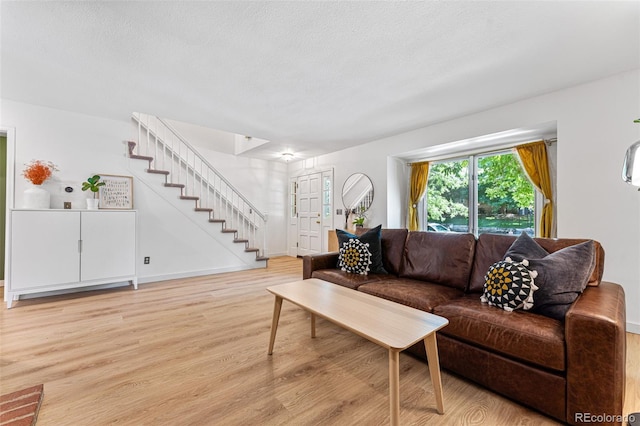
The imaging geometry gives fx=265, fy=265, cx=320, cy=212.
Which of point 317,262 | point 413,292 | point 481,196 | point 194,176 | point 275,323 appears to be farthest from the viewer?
point 194,176

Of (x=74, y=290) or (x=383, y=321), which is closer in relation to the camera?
(x=383, y=321)

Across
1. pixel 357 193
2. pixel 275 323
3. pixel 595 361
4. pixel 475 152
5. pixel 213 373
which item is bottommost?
pixel 213 373

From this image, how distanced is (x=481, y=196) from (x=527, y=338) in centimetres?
303

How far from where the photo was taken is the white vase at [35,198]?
3.18 meters

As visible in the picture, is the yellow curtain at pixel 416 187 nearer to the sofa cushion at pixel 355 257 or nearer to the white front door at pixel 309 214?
the white front door at pixel 309 214

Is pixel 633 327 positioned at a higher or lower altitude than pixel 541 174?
lower

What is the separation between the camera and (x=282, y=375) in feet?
5.82

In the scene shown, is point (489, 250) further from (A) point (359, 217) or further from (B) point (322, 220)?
(B) point (322, 220)

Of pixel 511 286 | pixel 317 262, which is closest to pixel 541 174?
pixel 511 286

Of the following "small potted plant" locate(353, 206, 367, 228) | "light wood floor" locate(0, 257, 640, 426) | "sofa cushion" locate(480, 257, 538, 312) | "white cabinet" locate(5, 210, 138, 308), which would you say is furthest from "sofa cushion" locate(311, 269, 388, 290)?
"white cabinet" locate(5, 210, 138, 308)

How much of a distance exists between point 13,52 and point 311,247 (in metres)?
5.13

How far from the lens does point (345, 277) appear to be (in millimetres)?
2670

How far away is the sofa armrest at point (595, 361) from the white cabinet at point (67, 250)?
4.50 m

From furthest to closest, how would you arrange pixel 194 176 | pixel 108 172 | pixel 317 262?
pixel 194 176 < pixel 108 172 < pixel 317 262
